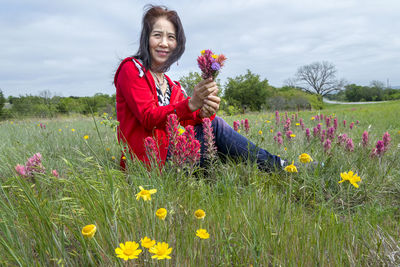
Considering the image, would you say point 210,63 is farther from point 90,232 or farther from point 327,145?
point 327,145

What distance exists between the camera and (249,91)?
138ft

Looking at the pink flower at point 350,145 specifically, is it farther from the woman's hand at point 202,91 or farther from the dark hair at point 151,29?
the dark hair at point 151,29

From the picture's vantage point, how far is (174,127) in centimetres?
195

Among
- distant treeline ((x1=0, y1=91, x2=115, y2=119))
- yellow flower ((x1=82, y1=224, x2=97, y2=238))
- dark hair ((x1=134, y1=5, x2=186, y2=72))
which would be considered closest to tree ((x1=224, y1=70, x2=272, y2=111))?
distant treeline ((x1=0, y1=91, x2=115, y2=119))

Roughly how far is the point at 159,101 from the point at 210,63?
1310 mm

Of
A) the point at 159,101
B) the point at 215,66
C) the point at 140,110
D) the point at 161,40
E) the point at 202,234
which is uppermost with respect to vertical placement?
the point at 161,40

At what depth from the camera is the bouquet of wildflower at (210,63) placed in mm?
1751

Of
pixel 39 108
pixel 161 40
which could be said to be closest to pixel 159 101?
pixel 161 40

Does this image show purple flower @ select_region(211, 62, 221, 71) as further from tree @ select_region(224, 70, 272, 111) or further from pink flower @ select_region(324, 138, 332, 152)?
tree @ select_region(224, 70, 272, 111)

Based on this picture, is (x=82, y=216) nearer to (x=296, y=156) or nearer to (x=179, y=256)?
(x=179, y=256)

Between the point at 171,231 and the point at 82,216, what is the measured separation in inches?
19.2

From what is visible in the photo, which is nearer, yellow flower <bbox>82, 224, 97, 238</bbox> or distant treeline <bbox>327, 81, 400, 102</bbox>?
yellow flower <bbox>82, 224, 97, 238</bbox>

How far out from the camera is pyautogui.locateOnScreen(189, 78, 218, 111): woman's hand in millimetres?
2010

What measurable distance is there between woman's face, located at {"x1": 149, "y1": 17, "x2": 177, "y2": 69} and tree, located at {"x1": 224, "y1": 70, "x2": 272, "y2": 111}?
39188 millimetres
